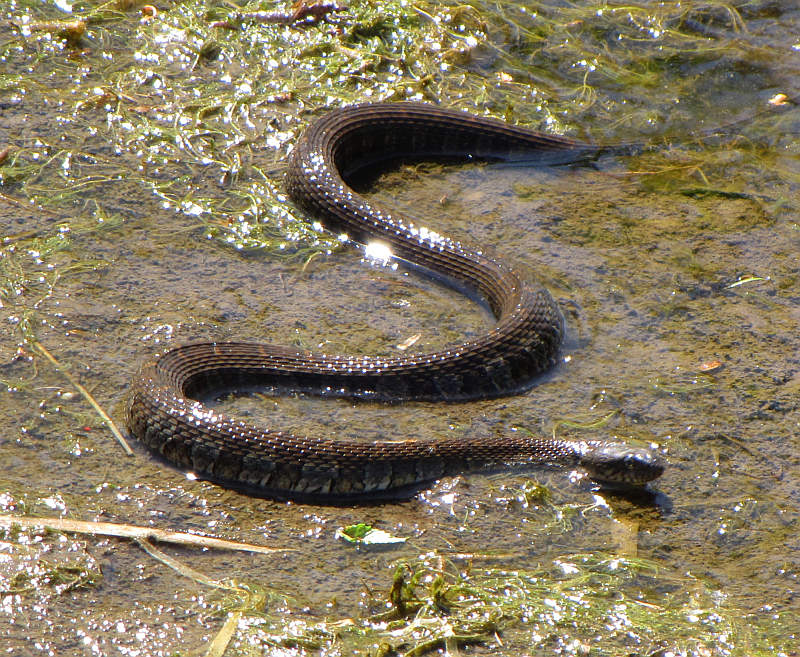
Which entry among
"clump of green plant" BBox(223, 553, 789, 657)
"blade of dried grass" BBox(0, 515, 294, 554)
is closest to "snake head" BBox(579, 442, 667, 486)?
"clump of green plant" BBox(223, 553, 789, 657)

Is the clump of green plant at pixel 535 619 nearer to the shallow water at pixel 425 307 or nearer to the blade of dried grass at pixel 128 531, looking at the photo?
the shallow water at pixel 425 307

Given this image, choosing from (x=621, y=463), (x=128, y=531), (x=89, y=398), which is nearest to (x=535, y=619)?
(x=621, y=463)

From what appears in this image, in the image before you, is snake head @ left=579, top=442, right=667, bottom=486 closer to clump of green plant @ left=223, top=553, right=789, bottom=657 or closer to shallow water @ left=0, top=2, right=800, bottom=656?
shallow water @ left=0, top=2, right=800, bottom=656

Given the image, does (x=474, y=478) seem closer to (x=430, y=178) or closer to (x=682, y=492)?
(x=682, y=492)

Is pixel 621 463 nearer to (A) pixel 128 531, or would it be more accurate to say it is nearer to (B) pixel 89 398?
(A) pixel 128 531

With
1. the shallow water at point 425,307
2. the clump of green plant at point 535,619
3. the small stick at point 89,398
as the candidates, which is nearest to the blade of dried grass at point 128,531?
the shallow water at point 425,307

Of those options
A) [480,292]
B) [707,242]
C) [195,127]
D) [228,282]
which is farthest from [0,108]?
[707,242]
